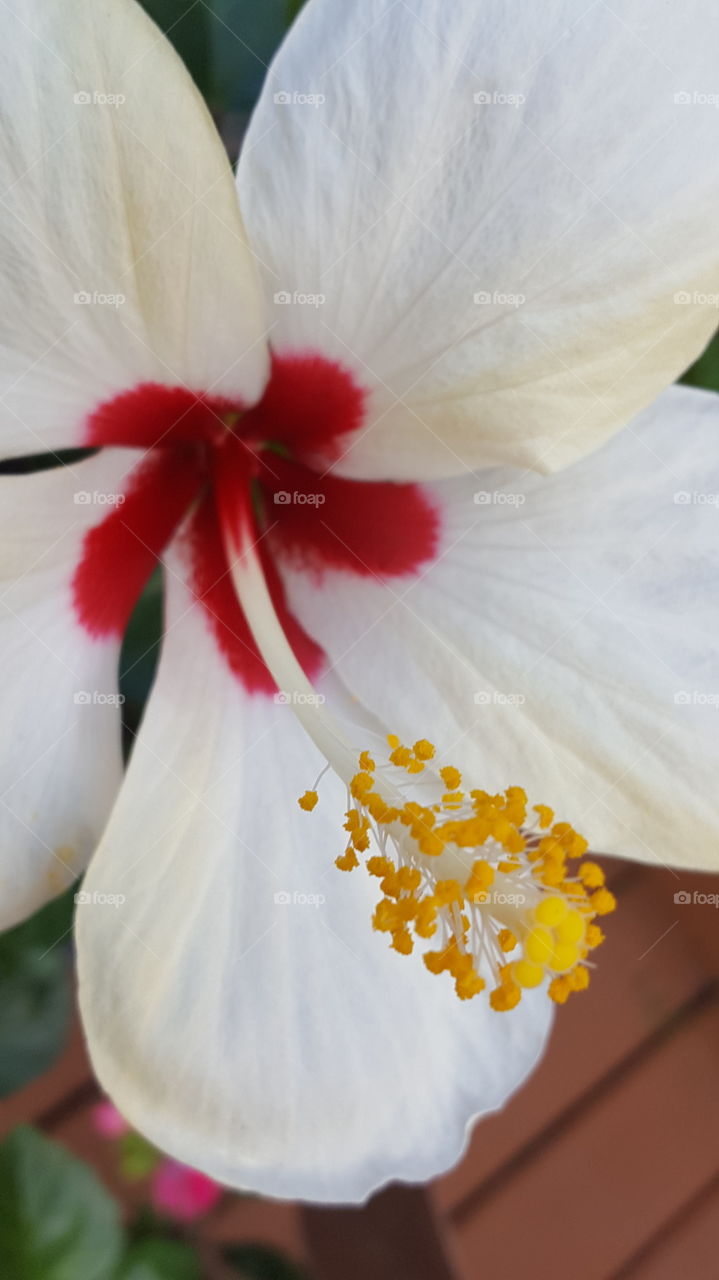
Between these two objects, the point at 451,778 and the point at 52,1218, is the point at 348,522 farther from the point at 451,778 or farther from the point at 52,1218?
the point at 52,1218

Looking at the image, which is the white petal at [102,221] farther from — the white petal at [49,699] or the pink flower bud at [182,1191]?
the pink flower bud at [182,1191]

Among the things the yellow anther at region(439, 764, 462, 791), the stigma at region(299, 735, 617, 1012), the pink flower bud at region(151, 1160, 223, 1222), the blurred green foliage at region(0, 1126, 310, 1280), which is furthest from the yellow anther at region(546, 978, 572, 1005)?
the pink flower bud at region(151, 1160, 223, 1222)

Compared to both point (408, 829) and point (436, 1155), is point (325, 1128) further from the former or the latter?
point (408, 829)

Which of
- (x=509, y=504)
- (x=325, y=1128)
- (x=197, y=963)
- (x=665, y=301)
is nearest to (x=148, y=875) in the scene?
(x=197, y=963)

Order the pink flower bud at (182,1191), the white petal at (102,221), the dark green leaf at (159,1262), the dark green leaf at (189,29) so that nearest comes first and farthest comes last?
1. the white petal at (102,221)
2. the dark green leaf at (189,29)
3. the dark green leaf at (159,1262)
4. the pink flower bud at (182,1191)

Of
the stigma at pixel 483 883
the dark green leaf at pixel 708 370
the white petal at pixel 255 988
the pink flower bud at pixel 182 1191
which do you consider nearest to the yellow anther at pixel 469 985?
the stigma at pixel 483 883

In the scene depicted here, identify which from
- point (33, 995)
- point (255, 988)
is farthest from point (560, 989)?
point (33, 995)

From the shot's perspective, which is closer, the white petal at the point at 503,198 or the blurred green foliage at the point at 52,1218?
the white petal at the point at 503,198
